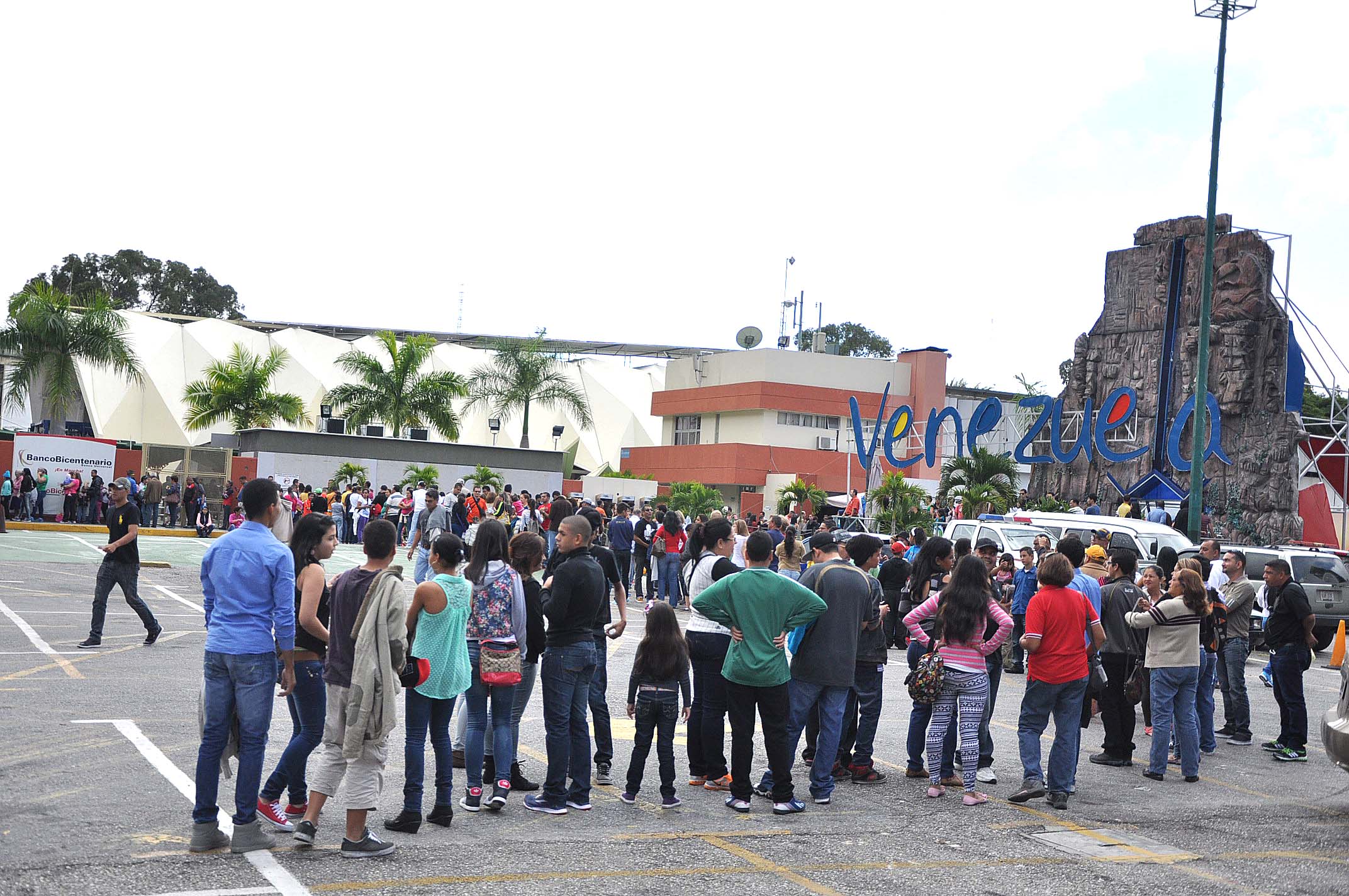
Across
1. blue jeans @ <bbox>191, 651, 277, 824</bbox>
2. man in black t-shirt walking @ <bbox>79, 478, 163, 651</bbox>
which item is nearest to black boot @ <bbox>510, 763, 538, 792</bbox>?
blue jeans @ <bbox>191, 651, 277, 824</bbox>

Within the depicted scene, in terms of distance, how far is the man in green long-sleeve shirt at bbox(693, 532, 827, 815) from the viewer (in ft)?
24.4

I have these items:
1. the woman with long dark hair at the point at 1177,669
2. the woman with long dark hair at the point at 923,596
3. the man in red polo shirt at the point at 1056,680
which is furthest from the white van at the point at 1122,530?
the man in red polo shirt at the point at 1056,680

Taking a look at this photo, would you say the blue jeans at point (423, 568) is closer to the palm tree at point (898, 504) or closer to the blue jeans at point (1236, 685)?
the blue jeans at point (1236, 685)

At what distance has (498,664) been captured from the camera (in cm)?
709

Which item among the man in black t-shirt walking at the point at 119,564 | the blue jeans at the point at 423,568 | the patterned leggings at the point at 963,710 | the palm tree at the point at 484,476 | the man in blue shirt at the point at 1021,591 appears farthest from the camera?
the palm tree at the point at 484,476

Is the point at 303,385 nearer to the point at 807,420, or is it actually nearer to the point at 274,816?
the point at 807,420

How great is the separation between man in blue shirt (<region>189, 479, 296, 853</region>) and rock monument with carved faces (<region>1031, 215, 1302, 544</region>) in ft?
90.9

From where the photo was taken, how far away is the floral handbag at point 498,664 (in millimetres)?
7066

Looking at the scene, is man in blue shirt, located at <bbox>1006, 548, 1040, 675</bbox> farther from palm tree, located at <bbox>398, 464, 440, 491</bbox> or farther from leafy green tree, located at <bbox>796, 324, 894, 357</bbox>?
leafy green tree, located at <bbox>796, 324, 894, 357</bbox>

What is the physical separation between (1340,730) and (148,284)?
74.4 meters

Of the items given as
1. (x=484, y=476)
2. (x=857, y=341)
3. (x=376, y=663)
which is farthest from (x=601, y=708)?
(x=857, y=341)

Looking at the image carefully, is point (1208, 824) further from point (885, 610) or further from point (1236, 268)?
point (1236, 268)

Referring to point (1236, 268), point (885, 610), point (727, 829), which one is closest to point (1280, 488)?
point (1236, 268)

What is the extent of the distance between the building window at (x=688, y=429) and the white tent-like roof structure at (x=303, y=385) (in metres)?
5.20
